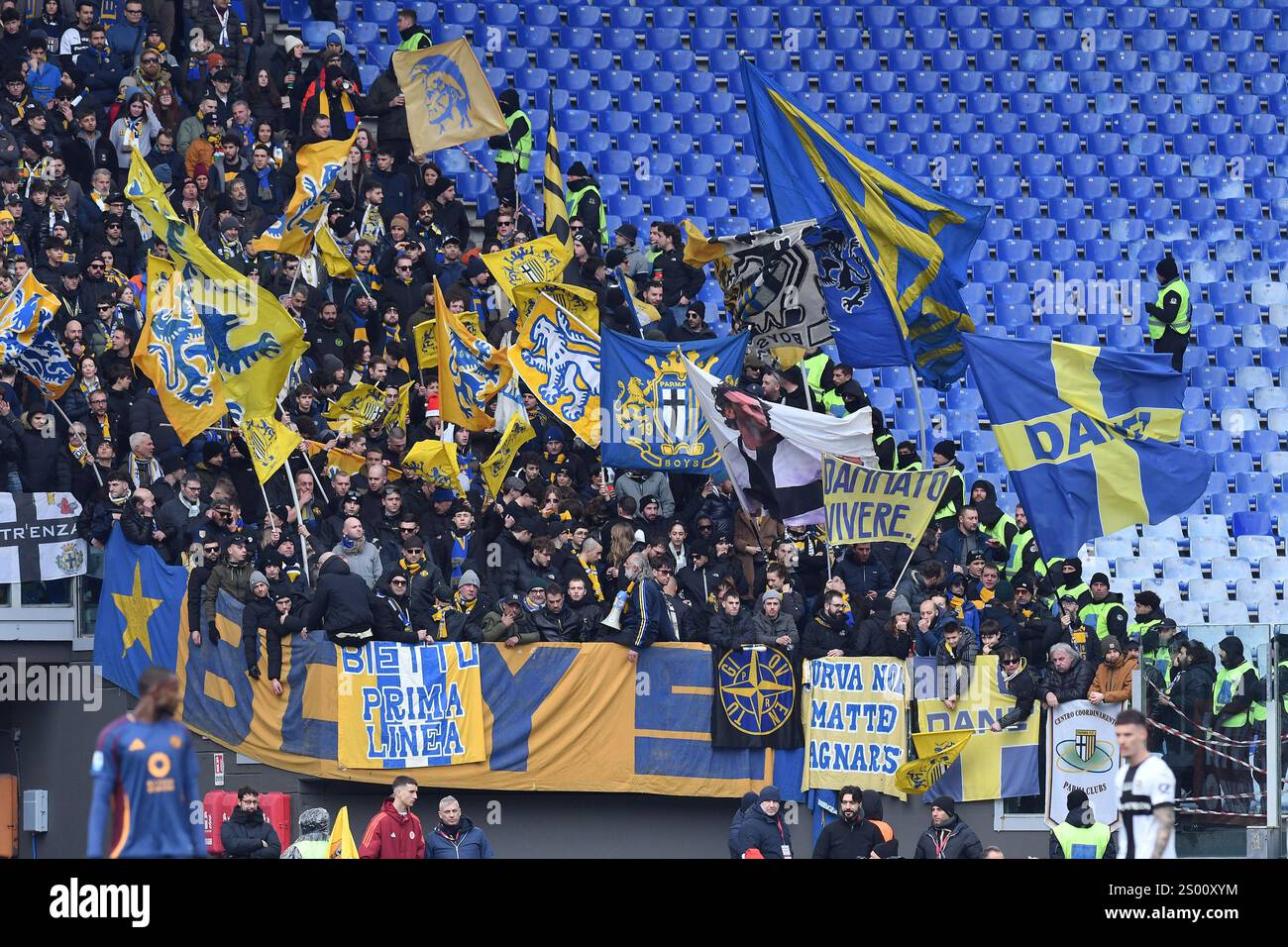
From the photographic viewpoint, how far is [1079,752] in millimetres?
16609

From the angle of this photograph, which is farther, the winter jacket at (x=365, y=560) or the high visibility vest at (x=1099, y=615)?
the high visibility vest at (x=1099, y=615)

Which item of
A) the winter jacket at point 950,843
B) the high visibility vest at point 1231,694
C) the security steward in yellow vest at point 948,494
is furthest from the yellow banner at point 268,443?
the high visibility vest at point 1231,694

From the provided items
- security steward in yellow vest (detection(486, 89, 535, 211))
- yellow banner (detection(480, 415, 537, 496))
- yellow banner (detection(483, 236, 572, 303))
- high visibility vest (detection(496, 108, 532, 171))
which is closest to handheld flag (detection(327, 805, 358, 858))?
yellow banner (detection(480, 415, 537, 496))

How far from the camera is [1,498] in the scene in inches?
697

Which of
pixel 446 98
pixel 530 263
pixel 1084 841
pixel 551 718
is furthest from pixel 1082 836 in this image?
pixel 446 98

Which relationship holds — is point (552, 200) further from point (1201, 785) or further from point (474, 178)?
point (1201, 785)

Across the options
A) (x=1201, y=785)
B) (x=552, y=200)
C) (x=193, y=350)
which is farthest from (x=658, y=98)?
(x=1201, y=785)

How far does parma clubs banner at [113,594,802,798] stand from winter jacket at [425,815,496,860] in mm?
2689

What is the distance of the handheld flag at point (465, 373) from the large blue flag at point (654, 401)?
1.15 meters

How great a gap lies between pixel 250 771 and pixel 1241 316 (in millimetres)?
12297

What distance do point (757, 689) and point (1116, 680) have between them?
8.81 feet

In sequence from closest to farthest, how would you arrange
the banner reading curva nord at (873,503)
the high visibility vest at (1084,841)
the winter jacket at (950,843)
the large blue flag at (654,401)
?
the high visibility vest at (1084,841), the winter jacket at (950,843), the banner reading curva nord at (873,503), the large blue flag at (654,401)

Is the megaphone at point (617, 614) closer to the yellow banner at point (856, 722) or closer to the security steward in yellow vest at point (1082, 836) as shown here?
the yellow banner at point (856, 722)

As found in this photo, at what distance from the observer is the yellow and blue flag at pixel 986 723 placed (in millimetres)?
16766
